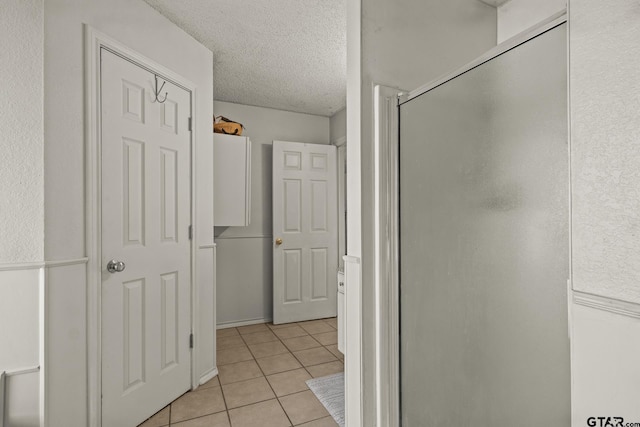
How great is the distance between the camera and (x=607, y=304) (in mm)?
739

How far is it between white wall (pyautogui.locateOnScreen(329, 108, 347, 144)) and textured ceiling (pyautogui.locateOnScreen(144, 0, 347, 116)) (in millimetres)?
322

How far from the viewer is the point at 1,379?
1.35m

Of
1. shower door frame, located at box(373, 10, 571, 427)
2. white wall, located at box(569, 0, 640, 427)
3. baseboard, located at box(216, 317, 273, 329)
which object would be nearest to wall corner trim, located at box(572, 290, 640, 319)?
white wall, located at box(569, 0, 640, 427)

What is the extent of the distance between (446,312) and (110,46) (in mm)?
2023

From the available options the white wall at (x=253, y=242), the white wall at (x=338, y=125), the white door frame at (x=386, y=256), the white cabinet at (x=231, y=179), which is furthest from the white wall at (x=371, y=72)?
the white wall at (x=253, y=242)

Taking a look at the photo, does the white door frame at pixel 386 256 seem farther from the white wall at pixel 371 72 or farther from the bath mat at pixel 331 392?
the bath mat at pixel 331 392

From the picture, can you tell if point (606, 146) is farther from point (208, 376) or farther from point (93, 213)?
point (208, 376)

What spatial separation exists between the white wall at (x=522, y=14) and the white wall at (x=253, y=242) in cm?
249

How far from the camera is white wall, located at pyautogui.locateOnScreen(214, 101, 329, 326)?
361 cm

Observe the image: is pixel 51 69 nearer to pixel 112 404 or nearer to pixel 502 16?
pixel 112 404

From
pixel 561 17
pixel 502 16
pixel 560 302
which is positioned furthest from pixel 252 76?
pixel 560 302

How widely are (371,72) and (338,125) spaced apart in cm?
254

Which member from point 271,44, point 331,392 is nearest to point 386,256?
point 331,392

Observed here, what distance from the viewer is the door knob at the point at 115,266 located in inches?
68.3
